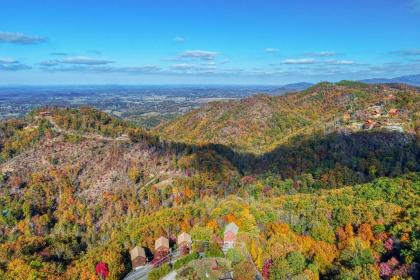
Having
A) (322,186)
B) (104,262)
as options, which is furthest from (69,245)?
(322,186)

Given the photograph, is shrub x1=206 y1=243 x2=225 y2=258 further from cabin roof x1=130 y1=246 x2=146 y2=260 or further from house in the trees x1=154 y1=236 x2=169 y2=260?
cabin roof x1=130 y1=246 x2=146 y2=260

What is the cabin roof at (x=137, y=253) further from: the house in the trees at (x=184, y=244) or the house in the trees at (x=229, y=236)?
the house in the trees at (x=229, y=236)

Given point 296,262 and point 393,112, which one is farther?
point 393,112

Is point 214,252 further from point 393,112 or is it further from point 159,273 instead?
point 393,112

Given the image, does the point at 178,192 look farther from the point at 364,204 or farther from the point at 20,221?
the point at 364,204

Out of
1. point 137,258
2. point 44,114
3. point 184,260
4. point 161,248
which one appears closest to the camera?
point 184,260

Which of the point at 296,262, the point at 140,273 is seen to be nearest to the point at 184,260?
the point at 140,273

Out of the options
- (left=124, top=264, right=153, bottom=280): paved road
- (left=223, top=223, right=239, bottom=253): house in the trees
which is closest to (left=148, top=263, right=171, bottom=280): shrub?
(left=124, top=264, right=153, bottom=280): paved road
